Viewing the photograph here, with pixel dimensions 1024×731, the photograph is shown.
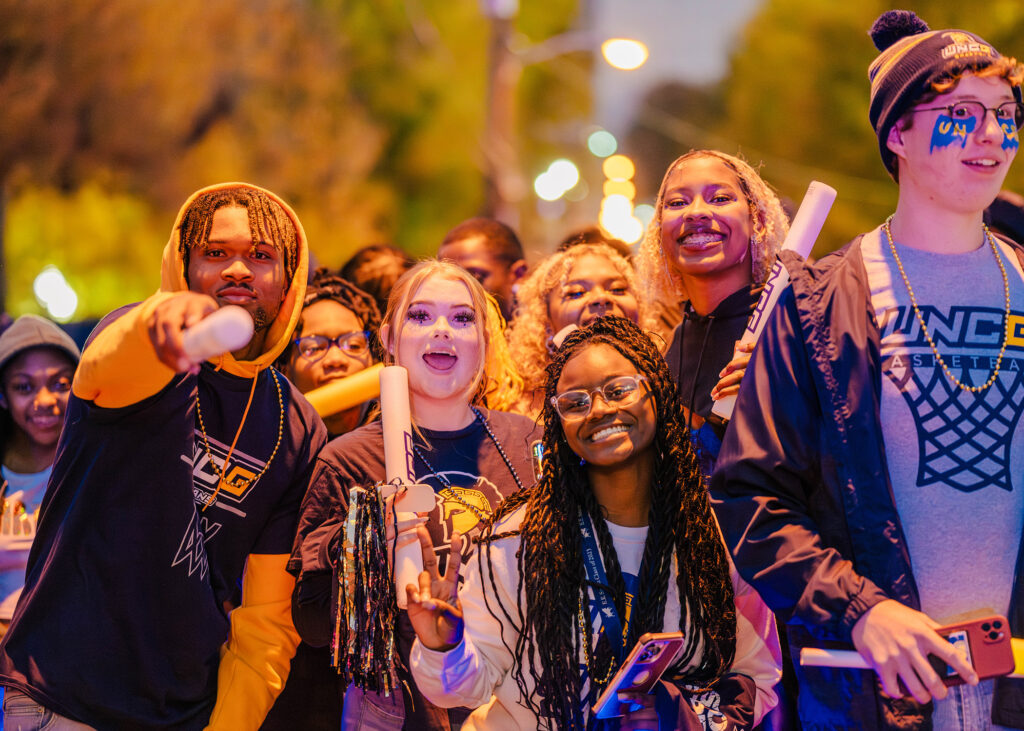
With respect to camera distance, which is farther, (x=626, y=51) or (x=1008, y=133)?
(x=626, y=51)

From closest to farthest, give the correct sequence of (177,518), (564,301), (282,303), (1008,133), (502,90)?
(1008,133)
(177,518)
(282,303)
(564,301)
(502,90)

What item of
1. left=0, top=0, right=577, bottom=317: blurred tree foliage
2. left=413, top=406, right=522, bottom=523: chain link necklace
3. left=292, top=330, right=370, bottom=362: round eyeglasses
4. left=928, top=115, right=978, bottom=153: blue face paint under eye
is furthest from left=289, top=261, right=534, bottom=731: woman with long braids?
left=0, top=0, right=577, bottom=317: blurred tree foliage

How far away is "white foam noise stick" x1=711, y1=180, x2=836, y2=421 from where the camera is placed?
10.9 feet

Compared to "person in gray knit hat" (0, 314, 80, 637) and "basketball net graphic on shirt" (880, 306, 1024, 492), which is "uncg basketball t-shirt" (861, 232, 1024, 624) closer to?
"basketball net graphic on shirt" (880, 306, 1024, 492)

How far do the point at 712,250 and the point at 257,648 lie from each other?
207 cm

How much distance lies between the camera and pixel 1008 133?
2.74 metres

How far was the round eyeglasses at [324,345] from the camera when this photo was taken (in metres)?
4.66

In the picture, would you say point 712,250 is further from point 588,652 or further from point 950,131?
point 588,652

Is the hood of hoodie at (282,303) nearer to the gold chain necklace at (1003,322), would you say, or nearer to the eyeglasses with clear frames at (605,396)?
the eyeglasses with clear frames at (605,396)

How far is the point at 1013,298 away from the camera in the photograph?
2750mm

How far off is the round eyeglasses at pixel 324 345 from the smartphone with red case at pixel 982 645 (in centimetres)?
287

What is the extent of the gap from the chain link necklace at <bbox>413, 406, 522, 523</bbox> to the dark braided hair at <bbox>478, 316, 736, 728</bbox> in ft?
1.04

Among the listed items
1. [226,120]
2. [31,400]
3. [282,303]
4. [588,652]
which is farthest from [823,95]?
[588,652]

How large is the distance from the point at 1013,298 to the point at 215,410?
238 cm
